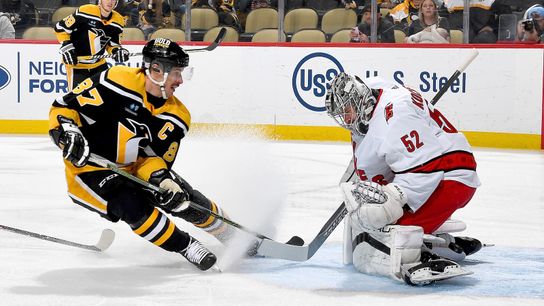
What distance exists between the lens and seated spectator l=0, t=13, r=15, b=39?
8.91 metres

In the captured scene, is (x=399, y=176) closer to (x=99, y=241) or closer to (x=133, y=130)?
(x=133, y=130)

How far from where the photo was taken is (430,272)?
3.16 metres

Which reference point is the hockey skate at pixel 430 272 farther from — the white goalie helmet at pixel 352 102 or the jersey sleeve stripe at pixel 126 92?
the jersey sleeve stripe at pixel 126 92

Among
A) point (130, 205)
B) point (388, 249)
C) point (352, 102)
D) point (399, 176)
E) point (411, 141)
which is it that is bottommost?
point (388, 249)

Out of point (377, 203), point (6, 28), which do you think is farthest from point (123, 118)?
point (6, 28)

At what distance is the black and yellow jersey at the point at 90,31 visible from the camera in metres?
6.87

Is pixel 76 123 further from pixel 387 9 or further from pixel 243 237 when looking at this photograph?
pixel 387 9

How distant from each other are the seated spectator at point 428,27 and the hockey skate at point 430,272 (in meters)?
5.26

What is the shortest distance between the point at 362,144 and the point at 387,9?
17.6 feet

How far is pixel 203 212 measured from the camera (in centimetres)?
358

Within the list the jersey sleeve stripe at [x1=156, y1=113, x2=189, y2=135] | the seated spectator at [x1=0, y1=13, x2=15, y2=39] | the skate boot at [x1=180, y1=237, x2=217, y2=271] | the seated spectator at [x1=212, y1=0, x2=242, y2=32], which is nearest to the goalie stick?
the skate boot at [x1=180, y1=237, x2=217, y2=271]

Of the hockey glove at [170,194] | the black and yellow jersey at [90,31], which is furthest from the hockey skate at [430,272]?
the black and yellow jersey at [90,31]

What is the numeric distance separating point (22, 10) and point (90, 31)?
2431 mm

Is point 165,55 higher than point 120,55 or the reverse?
higher
